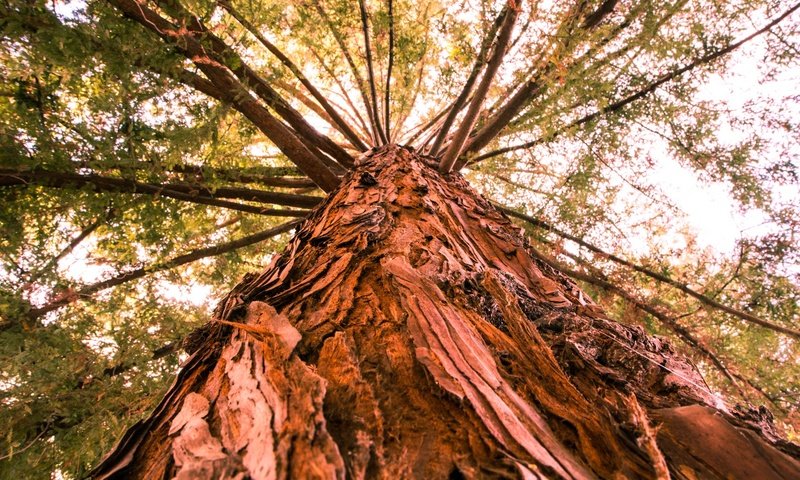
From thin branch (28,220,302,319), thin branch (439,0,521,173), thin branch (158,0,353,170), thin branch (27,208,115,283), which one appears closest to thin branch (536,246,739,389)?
thin branch (439,0,521,173)

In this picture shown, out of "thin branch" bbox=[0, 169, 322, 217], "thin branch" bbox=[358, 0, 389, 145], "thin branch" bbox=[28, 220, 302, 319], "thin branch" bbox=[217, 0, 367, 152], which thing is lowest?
"thin branch" bbox=[28, 220, 302, 319]

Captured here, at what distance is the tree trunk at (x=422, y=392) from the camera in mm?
599

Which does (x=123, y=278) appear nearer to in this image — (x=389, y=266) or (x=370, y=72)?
(x=370, y=72)

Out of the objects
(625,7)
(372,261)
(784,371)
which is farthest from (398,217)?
(784,371)

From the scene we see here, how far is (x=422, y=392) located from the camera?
72cm

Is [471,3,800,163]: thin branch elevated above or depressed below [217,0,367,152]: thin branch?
above

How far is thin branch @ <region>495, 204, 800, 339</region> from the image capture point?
2.79 metres

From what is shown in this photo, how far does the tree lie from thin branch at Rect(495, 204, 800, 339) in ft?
0.10

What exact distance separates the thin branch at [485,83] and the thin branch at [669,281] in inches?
22.4

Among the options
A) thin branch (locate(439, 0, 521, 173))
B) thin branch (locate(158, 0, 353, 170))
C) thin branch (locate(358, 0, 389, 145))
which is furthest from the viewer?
thin branch (locate(358, 0, 389, 145))

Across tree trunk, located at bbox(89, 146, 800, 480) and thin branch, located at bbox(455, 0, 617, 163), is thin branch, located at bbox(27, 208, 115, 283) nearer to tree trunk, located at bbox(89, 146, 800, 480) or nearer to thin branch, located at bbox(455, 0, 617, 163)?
tree trunk, located at bbox(89, 146, 800, 480)

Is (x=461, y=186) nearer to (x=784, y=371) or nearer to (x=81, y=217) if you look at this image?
(x=81, y=217)

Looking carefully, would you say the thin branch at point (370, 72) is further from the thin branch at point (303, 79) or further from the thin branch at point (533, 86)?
the thin branch at point (533, 86)

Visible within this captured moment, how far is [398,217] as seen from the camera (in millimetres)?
1650
